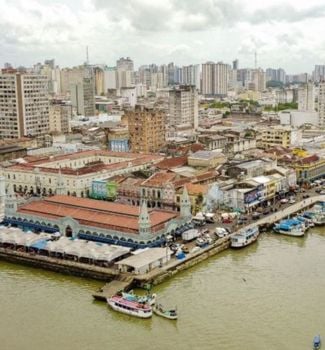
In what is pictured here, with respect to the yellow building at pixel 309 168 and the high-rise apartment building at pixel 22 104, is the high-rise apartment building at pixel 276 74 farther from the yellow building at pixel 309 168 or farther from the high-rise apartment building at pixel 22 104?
the yellow building at pixel 309 168

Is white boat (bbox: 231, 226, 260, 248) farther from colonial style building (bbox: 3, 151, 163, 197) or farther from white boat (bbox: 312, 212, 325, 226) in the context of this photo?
colonial style building (bbox: 3, 151, 163, 197)

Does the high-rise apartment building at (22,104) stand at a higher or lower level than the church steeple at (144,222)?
higher

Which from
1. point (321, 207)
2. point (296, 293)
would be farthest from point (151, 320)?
point (321, 207)

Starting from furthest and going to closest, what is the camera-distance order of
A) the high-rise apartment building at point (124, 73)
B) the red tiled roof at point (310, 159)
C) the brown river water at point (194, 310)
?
the high-rise apartment building at point (124, 73), the red tiled roof at point (310, 159), the brown river water at point (194, 310)

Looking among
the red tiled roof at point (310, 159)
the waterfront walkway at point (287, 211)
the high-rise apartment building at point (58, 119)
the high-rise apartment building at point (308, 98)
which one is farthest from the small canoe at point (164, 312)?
the high-rise apartment building at point (308, 98)

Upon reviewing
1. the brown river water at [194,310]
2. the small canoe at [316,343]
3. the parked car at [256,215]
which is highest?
the parked car at [256,215]

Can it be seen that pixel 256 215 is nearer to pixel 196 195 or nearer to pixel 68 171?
pixel 196 195
